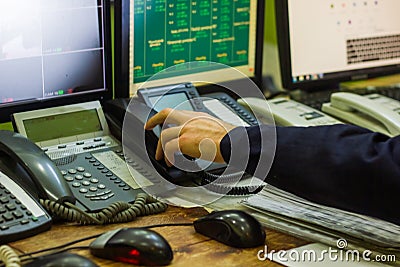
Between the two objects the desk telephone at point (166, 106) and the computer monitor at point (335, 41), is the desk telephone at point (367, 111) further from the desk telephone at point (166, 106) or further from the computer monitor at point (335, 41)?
the desk telephone at point (166, 106)

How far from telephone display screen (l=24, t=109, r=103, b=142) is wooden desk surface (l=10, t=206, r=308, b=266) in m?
0.27

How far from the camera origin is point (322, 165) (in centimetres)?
116

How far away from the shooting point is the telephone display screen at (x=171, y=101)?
147 centimetres

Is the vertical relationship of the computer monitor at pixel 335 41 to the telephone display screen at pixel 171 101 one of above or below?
above

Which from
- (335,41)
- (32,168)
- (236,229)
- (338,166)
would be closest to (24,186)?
(32,168)

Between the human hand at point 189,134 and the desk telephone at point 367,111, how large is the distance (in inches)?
19.9

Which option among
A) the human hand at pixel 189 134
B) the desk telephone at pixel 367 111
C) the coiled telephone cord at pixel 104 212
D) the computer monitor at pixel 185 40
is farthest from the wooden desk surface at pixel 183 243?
the desk telephone at pixel 367 111

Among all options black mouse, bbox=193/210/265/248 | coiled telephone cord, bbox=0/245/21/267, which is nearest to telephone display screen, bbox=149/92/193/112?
black mouse, bbox=193/210/265/248

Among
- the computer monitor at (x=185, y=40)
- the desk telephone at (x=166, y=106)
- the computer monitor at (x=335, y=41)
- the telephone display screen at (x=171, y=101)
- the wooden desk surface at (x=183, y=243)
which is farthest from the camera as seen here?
the computer monitor at (x=335, y=41)

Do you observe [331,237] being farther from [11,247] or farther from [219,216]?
[11,247]

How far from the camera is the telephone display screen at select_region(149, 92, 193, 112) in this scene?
147 centimetres

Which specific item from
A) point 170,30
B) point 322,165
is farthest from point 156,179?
point 170,30

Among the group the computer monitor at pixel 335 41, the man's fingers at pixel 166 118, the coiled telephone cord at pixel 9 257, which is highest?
the computer monitor at pixel 335 41

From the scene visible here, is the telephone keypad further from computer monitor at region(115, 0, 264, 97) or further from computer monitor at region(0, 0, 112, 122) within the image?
Result: computer monitor at region(115, 0, 264, 97)
